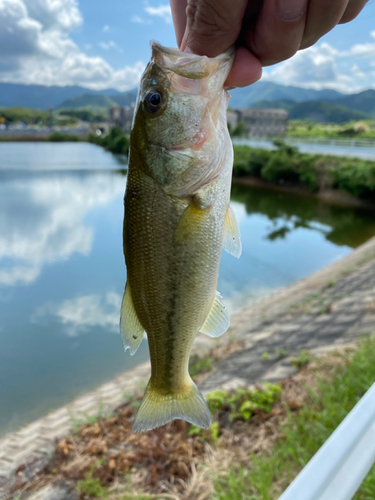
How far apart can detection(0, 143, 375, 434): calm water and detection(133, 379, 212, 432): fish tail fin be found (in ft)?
15.2

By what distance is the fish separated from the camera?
1.12 meters

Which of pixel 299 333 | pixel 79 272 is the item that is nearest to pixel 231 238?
pixel 299 333

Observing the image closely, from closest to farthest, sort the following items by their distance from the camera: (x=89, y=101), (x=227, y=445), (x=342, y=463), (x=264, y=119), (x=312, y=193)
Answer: (x=342, y=463), (x=227, y=445), (x=312, y=193), (x=264, y=119), (x=89, y=101)

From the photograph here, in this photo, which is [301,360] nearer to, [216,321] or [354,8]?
[216,321]

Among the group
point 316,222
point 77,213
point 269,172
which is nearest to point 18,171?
point 77,213

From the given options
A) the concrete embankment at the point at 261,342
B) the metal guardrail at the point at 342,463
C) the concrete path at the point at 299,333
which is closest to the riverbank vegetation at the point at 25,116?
the concrete embankment at the point at 261,342

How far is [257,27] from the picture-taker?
1097 mm

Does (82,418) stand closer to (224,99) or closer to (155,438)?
(155,438)

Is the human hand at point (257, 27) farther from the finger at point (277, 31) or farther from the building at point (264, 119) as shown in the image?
the building at point (264, 119)

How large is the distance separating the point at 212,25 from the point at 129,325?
958 mm

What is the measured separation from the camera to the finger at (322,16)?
99 centimetres

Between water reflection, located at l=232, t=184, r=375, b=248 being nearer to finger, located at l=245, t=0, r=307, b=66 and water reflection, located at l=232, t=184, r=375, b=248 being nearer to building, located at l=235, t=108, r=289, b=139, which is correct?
finger, located at l=245, t=0, r=307, b=66

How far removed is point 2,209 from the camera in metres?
16.3

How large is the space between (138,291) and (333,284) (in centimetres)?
795
